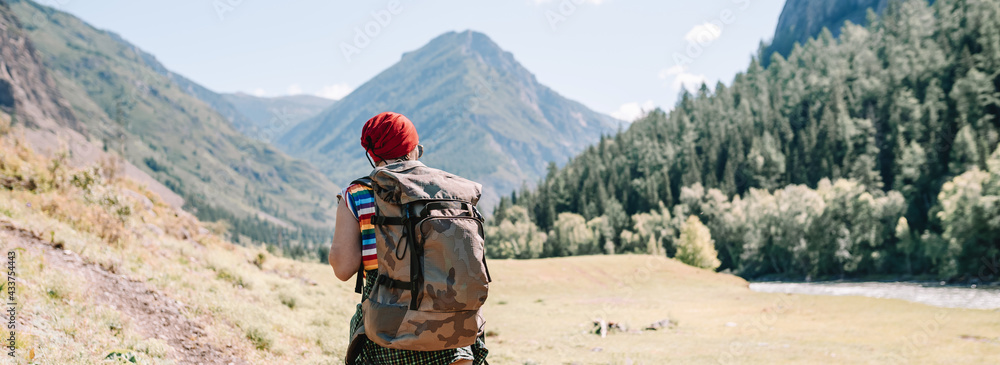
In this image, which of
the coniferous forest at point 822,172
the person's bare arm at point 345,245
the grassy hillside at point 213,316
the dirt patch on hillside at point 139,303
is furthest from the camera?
the coniferous forest at point 822,172

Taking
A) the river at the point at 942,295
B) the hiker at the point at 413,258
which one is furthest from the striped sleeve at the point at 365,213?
the river at the point at 942,295

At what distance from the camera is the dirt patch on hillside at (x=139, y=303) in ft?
23.5

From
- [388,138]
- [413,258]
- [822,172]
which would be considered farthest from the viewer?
[822,172]

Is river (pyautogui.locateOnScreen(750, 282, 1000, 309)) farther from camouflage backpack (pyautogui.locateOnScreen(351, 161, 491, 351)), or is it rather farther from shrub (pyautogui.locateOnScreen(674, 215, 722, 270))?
camouflage backpack (pyautogui.locateOnScreen(351, 161, 491, 351))

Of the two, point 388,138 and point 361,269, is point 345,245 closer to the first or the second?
point 361,269

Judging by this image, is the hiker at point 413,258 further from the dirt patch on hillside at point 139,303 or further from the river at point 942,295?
the river at point 942,295

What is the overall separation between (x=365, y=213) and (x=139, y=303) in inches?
265

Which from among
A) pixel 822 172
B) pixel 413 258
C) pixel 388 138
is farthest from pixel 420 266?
pixel 822 172

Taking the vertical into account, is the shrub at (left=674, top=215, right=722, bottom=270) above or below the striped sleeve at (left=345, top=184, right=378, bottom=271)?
below

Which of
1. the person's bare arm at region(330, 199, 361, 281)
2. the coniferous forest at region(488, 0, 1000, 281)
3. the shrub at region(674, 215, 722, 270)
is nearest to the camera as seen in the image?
the person's bare arm at region(330, 199, 361, 281)

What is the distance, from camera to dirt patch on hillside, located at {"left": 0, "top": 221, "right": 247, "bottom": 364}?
282 inches

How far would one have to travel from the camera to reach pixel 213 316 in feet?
28.3

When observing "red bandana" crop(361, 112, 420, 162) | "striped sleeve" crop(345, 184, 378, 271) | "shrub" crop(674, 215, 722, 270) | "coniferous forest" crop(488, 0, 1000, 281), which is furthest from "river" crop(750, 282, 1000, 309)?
"striped sleeve" crop(345, 184, 378, 271)

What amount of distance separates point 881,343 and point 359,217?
20.7 metres
